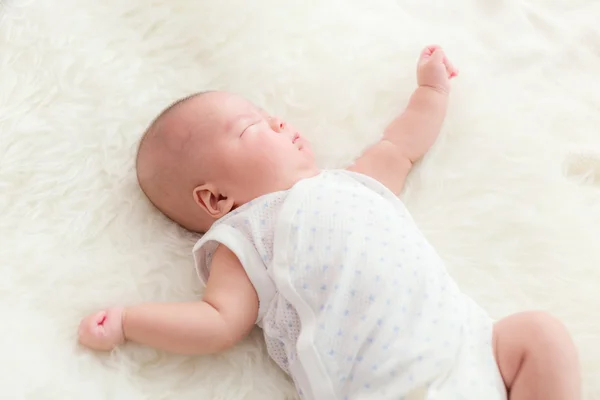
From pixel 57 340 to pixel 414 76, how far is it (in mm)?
679

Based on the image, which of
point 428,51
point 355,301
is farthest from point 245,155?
point 428,51

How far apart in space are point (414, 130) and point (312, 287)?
1.10ft

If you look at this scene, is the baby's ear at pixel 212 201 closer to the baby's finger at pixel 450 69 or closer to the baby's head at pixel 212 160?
the baby's head at pixel 212 160

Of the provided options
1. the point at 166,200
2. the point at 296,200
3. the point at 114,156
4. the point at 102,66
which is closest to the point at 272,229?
the point at 296,200

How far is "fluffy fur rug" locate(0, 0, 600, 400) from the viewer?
3.21 ft

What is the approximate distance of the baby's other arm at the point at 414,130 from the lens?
1130 mm

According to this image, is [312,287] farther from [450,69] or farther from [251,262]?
[450,69]

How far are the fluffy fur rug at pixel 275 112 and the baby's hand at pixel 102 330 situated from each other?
18 mm

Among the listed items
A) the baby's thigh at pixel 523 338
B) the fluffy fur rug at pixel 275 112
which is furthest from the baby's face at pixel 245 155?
the baby's thigh at pixel 523 338

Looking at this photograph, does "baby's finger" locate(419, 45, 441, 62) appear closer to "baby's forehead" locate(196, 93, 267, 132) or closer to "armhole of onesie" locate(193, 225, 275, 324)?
"baby's forehead" locate(196, 93, 267, 132)

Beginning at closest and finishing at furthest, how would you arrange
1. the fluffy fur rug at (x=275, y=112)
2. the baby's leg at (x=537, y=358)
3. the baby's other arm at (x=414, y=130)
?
the baby's leg at (x=537, y=358) → the fluffy fur rug at (x=275, y=112) → the baby's other arm at (x=414, y=130)

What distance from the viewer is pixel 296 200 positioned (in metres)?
1.00

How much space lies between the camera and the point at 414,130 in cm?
115

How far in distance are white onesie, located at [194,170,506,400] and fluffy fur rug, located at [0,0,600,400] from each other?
0.08 meters
